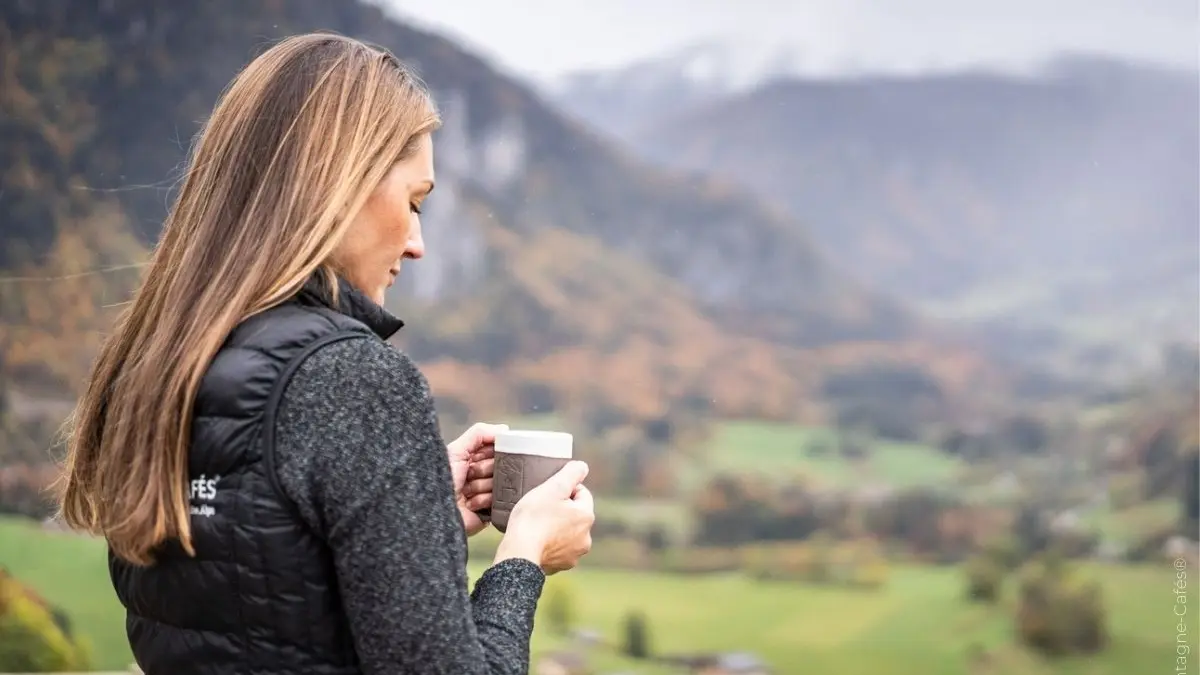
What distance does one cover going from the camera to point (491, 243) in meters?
4.96

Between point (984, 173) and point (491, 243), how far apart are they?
2117 mm

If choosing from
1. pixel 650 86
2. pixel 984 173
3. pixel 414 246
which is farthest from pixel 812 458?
pixel 414 246

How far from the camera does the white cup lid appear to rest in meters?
1.17

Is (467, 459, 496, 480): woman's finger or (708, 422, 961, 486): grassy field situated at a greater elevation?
(708, 422, 961, 486): grassy field

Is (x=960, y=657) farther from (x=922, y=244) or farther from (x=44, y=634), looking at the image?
(x=44, y=634)

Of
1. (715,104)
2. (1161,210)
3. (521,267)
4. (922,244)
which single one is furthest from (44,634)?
(1161,210)

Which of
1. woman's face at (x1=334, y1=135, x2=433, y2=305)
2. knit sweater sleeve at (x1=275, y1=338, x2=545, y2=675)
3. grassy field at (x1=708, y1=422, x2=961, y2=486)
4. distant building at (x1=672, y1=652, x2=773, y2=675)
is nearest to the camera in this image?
knit sweater sleeve at (x1=275, y1=338, x2=545, y2=675)

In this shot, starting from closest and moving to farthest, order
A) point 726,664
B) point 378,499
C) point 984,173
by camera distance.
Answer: point 378,499
point 726,664
point 984,173

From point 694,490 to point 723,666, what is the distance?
2.20ft

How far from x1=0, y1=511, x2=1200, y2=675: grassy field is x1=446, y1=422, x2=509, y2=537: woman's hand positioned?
3.29 meters

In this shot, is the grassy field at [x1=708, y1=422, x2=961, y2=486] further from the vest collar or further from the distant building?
the vest collar

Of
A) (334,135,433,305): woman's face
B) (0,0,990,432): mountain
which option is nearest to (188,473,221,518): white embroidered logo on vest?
(334,135,433,305): woman's face

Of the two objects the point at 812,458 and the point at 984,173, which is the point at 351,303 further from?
the point at 984,173

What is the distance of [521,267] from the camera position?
4926 mm
